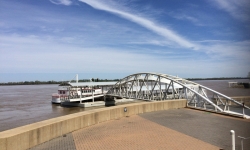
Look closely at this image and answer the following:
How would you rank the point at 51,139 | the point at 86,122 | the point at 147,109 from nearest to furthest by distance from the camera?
the point at 51,139, the point at 86,122, the point at 147,109

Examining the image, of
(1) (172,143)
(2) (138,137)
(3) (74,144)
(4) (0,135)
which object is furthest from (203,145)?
(4) (0,135)

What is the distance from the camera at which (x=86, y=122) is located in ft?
33.0

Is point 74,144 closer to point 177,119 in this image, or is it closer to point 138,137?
point 138,137

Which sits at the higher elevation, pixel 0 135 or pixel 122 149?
pixel 0 135

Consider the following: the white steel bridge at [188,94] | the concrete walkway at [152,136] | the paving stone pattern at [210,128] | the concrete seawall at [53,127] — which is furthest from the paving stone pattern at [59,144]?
the white steel bridge at [188,94]

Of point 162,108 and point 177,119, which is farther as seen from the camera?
point 162,108

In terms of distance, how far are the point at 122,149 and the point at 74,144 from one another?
172 cm

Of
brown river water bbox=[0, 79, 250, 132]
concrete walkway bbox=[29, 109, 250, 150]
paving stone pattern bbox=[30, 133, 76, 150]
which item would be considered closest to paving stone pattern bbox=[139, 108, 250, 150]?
concrete walkway bbox=[29, 109, 250, 150]

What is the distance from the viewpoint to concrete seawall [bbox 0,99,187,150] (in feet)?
21.2

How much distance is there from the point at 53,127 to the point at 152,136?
12.4 feet

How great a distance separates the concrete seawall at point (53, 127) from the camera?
21.2ft

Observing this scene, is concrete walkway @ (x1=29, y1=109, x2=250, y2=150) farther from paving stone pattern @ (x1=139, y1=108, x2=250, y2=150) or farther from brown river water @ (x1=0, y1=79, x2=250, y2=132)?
brown river water @ (x1=0, y1=79, x2=250, y2=132)

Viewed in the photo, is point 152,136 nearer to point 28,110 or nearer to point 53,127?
point 53,127

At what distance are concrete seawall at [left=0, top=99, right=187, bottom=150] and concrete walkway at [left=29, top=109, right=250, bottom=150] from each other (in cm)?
26
